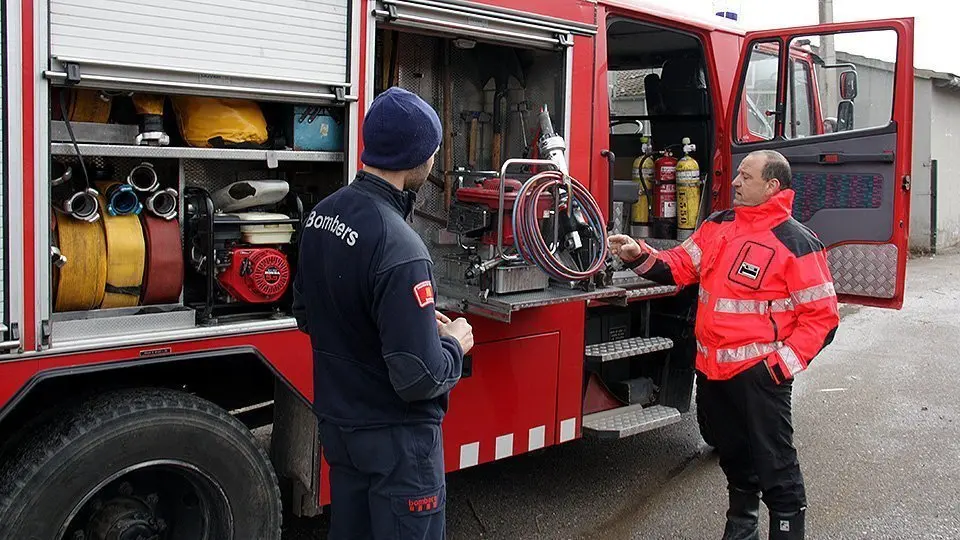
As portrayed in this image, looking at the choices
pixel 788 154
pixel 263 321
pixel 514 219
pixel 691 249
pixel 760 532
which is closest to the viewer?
pixel 263 321

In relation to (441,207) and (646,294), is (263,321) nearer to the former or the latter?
(441,207)

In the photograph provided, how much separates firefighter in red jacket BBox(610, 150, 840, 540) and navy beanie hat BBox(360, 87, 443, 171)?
1941 mm

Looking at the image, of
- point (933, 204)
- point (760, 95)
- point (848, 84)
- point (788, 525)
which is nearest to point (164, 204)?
point (788, 525)

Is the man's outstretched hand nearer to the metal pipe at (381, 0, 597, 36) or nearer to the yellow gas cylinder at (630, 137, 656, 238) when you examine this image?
the metal pipe at (381, 0, 597, 36)

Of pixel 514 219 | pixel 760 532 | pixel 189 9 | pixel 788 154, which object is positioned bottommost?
pixel 760 532

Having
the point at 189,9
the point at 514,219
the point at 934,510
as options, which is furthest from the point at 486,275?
the point at 934,510

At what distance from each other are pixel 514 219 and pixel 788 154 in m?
2.18

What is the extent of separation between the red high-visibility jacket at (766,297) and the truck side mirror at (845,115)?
4.65ft

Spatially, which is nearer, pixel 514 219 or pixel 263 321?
pixel 263 321

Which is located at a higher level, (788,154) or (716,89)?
(716,89)

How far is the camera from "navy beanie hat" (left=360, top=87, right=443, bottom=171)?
2.37 m

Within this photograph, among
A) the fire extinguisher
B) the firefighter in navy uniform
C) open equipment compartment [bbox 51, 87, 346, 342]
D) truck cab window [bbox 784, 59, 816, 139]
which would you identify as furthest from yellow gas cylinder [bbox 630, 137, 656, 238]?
→ the firefighter in navy uniform

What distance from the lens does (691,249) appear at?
425 centimetres

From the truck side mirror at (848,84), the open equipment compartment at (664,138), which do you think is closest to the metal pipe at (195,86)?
the open equipment compartment at (664,138)
